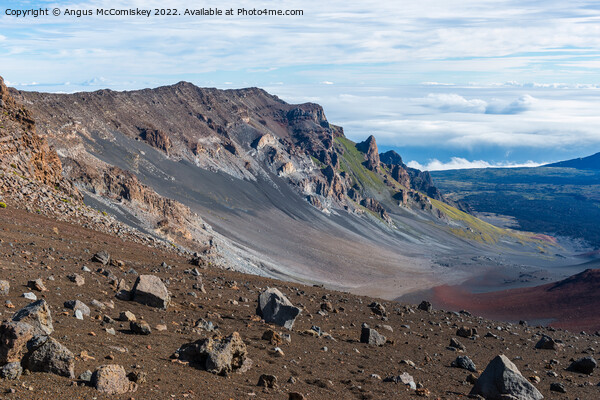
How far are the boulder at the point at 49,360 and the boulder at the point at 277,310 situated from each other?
11671mm

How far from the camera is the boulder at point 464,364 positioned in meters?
20.0

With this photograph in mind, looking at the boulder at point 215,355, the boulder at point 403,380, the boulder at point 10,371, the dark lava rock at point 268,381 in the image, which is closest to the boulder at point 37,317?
the boulder at point 10,371

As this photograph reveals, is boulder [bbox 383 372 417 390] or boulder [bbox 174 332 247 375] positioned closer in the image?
boulder [bbox 174 332 247 375]

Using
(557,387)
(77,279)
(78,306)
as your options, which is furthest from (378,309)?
(78,306)

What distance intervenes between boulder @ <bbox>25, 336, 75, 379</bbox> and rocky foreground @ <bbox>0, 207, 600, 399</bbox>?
0.03 metres

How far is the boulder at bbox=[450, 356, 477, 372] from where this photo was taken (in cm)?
1998

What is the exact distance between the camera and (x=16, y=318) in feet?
39.7

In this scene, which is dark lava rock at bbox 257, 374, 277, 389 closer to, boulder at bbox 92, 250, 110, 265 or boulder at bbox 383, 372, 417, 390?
boulder at bbox 383, 372, 417, 390

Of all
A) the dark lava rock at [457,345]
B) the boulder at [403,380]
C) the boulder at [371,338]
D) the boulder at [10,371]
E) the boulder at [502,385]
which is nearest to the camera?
the boulder at [10,371]

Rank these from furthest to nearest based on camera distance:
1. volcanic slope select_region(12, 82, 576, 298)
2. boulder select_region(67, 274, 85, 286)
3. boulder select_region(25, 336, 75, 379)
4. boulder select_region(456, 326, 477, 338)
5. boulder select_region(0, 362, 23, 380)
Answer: volcanic slope select_region(12, 82, 576, 298) < boulder select_region(456, 326, 477, 338) < boulder select_region(67, 274, 85, 286) < boulder select_region(25, 336, 75, 379) < boulder select_region(0, 362, 23, 380)

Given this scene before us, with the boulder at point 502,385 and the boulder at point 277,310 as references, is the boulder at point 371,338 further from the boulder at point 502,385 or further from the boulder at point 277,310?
the boulder at point 502,385

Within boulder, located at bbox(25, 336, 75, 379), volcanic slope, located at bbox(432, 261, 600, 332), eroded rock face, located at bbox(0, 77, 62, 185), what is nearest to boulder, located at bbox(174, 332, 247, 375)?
boulder, located at bbox(25, 336, 75, 379)

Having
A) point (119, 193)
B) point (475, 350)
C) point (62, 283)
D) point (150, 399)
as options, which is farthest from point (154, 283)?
point (119, 193)

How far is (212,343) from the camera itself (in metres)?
13.7
